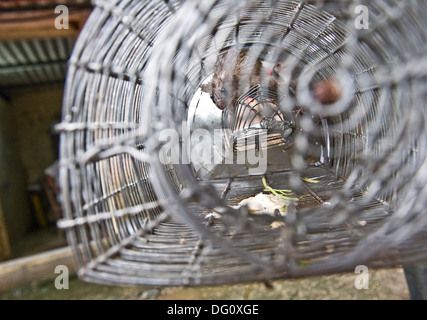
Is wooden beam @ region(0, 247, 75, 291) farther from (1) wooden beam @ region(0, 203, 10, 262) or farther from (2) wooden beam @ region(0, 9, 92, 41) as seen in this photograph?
(2) wooden beam @ region(0, 9, 92, 41)

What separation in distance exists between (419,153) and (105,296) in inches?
116

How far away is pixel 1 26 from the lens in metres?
2.61

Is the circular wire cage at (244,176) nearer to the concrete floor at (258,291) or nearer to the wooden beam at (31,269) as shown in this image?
the concrete floor at (258,291)

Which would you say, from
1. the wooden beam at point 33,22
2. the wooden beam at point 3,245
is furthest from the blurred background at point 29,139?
the wooden beam at point 33,22

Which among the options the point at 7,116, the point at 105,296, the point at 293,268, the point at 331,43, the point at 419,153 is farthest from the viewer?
the point at 7,116

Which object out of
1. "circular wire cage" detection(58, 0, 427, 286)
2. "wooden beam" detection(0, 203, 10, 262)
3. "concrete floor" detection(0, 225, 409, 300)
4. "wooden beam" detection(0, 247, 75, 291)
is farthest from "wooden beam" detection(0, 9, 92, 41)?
"wooden beam" detection(0, 203, 10, 262)

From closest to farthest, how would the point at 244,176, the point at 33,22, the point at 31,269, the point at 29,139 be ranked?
A: the point at 33,22
the point at 31,269
the point at 244,176
the point at 29,139

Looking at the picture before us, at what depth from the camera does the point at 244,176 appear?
10.2 ft

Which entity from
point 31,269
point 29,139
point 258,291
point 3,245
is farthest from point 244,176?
point 29,139

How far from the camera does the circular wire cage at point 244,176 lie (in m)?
1.00

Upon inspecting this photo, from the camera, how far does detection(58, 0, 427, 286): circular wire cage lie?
1.00 metres

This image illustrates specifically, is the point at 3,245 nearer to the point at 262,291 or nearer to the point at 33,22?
the point at 33,22
